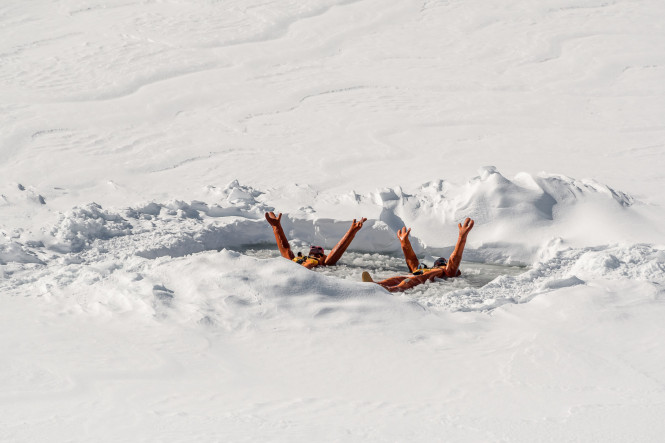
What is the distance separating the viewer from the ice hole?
29.3 feet

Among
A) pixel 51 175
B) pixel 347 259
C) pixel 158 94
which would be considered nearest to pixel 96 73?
pixel 158 94

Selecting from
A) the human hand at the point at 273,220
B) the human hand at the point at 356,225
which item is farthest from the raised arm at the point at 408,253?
the human hand at the point at 273,220

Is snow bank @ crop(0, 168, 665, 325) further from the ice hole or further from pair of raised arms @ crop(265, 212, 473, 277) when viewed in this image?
pair of raised arms @ crop(265, 212, 473, 277)

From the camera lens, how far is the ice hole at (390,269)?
8945 mm


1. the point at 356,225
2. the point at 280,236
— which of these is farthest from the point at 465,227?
the point at 280,236

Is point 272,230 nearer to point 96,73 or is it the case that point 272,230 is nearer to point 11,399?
point 11,399

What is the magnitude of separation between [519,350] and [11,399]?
3799mm

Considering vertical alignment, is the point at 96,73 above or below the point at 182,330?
above

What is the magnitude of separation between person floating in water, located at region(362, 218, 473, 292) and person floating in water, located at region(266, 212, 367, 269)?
575 millimetres

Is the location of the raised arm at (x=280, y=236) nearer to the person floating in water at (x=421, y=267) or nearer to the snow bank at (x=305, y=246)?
the snow bank at (x=305, y=246)

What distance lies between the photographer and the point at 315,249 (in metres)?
9.34

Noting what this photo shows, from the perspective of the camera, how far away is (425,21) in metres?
16.7

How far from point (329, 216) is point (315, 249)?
1109 millimetres

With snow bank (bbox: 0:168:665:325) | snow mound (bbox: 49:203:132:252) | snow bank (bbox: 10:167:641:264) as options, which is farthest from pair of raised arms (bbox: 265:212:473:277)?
snow mound (bbox: 49:203:132:252)
